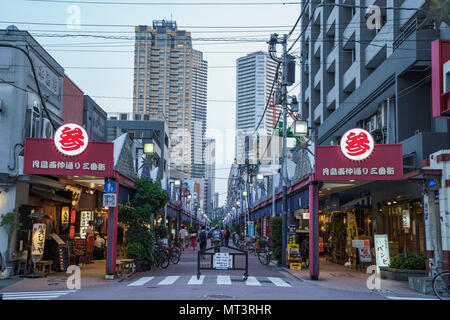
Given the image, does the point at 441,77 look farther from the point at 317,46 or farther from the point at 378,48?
the point at 317,46

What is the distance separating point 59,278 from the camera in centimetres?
1906

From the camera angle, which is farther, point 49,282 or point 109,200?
point 109,200

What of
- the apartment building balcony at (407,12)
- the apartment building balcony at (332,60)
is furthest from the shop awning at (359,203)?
the apartment building balcony at (332,60)

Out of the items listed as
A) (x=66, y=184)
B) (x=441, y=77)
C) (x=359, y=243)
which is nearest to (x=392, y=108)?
(x=359, y=243)

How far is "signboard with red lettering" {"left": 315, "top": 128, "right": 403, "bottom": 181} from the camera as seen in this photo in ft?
62.7

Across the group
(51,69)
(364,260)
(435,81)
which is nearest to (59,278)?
(51,69)

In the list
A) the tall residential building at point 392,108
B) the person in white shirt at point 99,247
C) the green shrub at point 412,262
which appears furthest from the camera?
the person in white shirt at point 99,247

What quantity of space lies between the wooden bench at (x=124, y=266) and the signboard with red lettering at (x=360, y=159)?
8.68m

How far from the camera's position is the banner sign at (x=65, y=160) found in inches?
728

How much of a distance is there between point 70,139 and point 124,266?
621cm

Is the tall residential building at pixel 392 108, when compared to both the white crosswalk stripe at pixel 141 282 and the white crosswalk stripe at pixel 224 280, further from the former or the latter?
the white crosswalk stripe at pixel 141 282

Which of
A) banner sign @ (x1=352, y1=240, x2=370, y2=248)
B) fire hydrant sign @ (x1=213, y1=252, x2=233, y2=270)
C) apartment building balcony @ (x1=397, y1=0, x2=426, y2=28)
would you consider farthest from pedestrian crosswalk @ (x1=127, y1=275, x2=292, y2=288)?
apartment building balcony @ (x1=397, y1=0, x2=426, y2=28)

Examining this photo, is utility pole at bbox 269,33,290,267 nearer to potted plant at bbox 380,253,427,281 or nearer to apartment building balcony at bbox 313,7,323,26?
potted plant at bbox 380,253,427,281

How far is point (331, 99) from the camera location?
4094 cm
